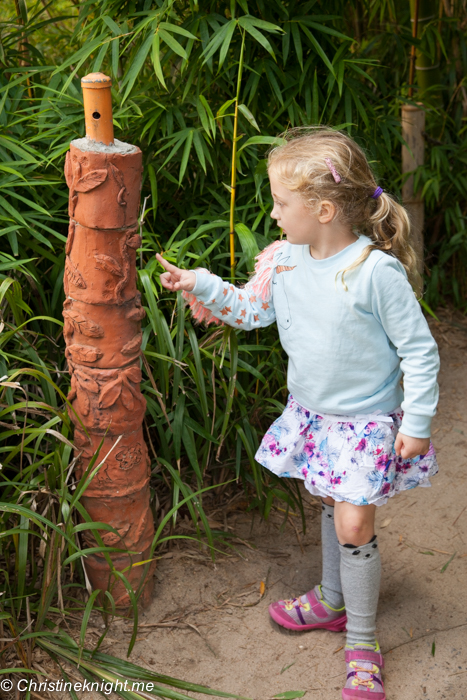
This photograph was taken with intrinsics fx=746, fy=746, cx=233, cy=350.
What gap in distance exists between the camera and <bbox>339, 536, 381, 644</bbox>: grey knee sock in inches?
67.8

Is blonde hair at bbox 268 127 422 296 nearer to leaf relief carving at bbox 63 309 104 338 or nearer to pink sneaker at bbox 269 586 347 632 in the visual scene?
leaf relief carving at bbox 63 309 104 338

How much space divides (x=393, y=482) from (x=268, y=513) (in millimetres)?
605

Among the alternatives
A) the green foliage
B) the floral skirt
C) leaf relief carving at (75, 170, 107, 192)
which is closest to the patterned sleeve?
the green foliage

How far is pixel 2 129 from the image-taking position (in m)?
2.10

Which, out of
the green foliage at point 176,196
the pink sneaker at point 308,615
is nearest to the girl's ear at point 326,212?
the green foliage at point 176,196

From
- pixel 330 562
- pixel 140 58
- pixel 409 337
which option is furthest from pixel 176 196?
pixel 330 562

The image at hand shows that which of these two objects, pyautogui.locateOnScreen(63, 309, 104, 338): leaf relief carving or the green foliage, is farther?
the green foliage

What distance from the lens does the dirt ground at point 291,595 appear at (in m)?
1.81

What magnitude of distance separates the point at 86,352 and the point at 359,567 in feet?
2.61

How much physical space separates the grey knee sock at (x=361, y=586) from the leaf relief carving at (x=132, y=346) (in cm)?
66

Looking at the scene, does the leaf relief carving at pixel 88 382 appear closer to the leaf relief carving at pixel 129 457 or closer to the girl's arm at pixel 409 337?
the leaf relief carving at pixel 129 457

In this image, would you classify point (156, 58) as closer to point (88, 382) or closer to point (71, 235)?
point (71, 235)

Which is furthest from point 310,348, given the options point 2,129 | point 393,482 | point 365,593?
point 2,129

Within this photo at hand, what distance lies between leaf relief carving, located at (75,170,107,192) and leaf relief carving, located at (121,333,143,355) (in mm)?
358
